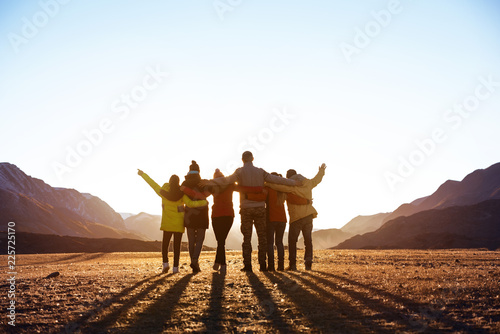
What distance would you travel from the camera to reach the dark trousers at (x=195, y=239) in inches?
407

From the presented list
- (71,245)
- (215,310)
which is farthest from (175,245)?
(71,245)

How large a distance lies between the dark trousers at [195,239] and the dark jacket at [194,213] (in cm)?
15

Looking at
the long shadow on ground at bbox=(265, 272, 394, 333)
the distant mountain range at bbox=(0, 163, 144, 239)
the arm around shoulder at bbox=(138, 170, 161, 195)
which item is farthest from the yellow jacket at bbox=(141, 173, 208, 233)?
the distant mountain range at bbox=(0, 163, 144, 239)

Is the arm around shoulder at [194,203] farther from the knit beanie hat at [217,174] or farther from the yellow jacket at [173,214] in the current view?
the knit beanie hat at [217,174]

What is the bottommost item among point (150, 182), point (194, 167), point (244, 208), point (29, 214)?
point (244, 208)

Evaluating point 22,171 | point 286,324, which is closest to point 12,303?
point 286,324

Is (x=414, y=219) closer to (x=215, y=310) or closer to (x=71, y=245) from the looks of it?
(x=71, y=245)

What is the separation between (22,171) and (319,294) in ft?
700

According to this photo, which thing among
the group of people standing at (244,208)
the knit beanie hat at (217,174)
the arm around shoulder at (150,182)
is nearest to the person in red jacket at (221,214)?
the group of people standing at (244,208)

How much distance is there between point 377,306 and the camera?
5352mm

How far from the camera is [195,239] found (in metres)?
10.8

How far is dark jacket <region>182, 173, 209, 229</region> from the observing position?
10.5 metres

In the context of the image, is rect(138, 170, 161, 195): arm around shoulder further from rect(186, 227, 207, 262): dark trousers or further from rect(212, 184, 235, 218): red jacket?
rect(212, 184, 235, 218): red jacket

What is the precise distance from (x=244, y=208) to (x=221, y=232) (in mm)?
757
